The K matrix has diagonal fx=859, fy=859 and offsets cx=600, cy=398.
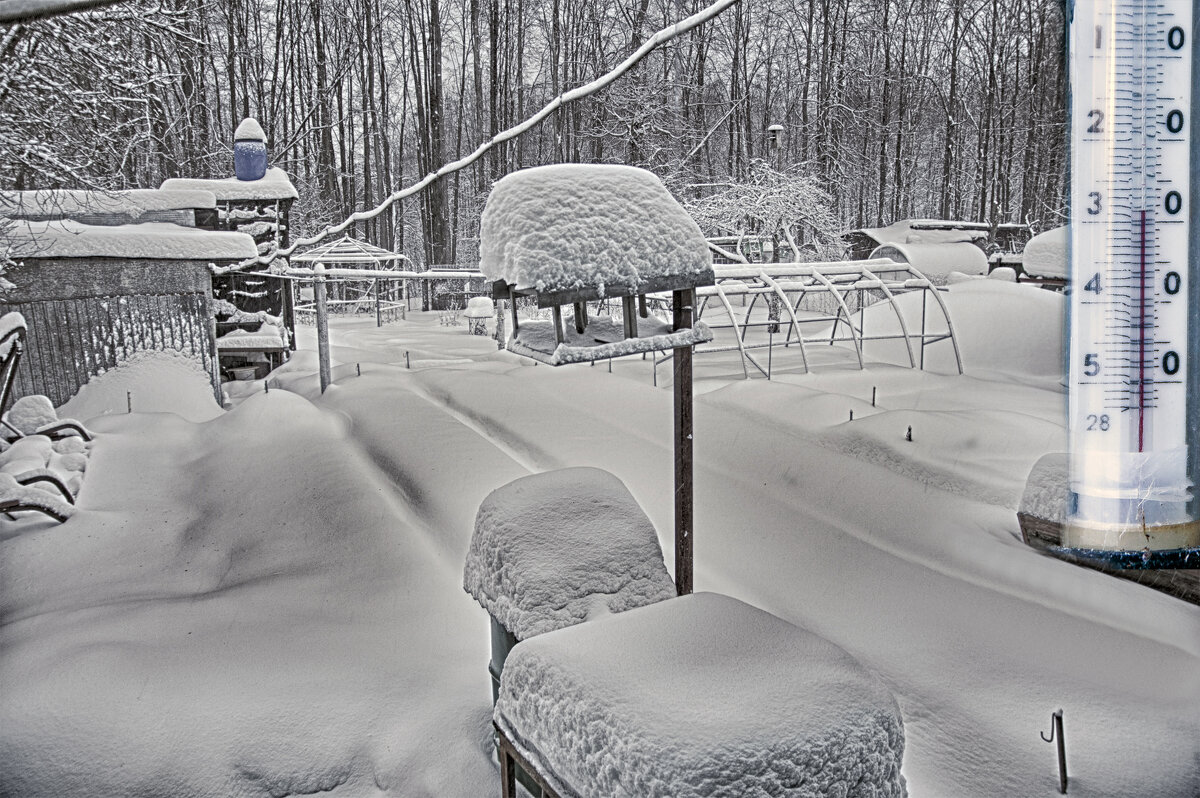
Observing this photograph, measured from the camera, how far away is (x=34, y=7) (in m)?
1.07

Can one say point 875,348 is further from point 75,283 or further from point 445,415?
point 75,283

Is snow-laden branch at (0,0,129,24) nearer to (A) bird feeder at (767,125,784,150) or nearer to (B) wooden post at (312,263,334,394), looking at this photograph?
(B) wooden post at (312,263,334,394)

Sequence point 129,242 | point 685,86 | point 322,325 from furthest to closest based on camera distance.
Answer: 1. point 685,86
2. point 322,325
3. point 129,242

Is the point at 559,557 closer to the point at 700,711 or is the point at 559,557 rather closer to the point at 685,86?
the point at 700,711

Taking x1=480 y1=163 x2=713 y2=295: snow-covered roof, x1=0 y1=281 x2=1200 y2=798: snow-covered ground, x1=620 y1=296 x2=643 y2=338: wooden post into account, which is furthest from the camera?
x1=0 y1=281 x2=1200 y2=798: snow-covered ground

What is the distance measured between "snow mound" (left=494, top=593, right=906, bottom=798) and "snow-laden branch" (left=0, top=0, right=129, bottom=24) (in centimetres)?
119

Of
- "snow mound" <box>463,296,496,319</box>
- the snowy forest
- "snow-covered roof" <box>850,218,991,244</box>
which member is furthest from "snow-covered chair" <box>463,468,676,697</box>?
"snow-covered roof" <box>850,218,991,244</box>

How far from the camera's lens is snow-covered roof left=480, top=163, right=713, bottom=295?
1.89 metres

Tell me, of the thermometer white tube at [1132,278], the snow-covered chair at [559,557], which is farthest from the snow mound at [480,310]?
the thermometer white tube at [1132,278]

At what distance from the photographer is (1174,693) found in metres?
2.93

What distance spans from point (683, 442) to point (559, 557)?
1.49 ft

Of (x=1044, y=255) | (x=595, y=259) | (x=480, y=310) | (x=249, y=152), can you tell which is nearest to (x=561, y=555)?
(x=595, y=259)

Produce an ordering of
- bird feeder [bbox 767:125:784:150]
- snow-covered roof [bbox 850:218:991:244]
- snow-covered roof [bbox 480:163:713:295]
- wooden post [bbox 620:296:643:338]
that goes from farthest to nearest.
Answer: snow-covered roof [bbox 850:218:991:244], bird feeder [bbox 767:125:784:150], wooden post [bbox 620:296:643:338], snow-covered roof [bbox 480:163:713:295]

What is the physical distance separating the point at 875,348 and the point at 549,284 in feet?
28.2
